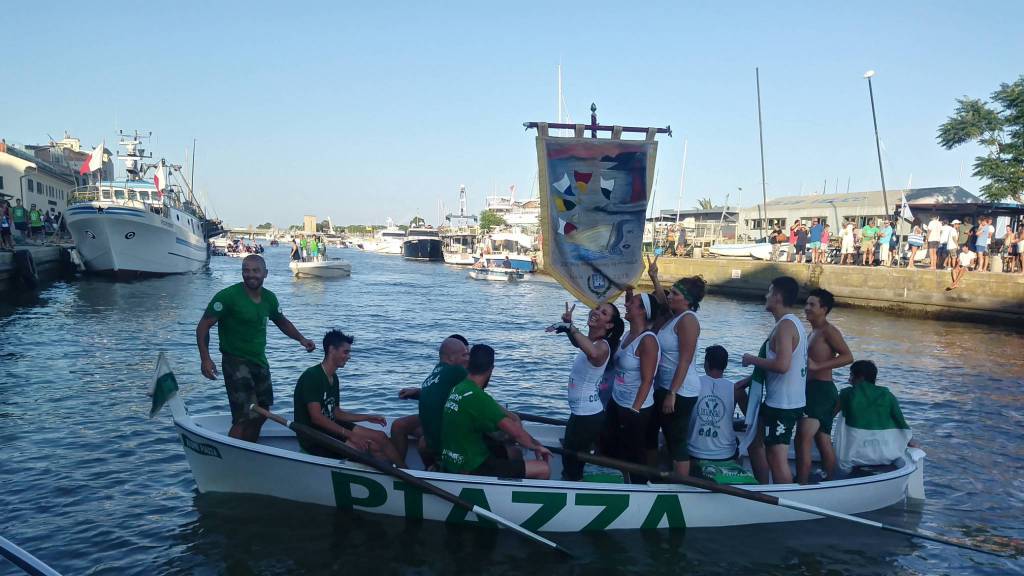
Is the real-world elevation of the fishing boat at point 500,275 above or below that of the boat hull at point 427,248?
below

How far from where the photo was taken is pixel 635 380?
621 centimetres

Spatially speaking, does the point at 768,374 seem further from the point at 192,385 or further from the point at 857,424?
the point at 192,385

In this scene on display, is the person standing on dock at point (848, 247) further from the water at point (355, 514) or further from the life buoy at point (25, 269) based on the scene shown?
the life buoy at point (25, 269)

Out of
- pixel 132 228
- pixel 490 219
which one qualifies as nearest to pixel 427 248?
pixel 490 219

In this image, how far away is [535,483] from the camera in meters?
6.19

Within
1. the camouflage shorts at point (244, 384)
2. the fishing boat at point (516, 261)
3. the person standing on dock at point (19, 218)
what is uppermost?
the person standing on dock at point (19, 218)

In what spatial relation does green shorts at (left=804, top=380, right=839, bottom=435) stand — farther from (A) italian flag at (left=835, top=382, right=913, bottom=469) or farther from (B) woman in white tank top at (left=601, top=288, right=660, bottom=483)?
(B) woman in white tank top at (left=601, top=288, right=660, bottom=483)

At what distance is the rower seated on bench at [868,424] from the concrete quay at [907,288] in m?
16.4

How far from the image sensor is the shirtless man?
641 cm

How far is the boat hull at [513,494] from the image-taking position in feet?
20.5

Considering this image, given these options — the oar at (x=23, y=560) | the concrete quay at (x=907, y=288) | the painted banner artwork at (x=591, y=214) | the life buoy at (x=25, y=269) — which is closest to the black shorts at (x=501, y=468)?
the painted banner artwork at (x=591, y=214)

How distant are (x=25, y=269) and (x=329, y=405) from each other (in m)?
26.4

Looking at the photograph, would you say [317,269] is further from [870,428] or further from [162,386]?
[870,428]

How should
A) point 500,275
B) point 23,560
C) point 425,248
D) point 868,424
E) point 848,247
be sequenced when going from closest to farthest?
point 23,560 < point 868,424 < point 848,247 < point 500,275 < point 425,248
